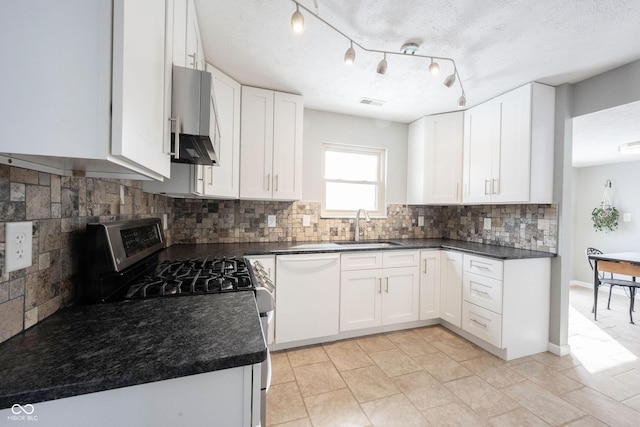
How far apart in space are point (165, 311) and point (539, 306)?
9.64 ft

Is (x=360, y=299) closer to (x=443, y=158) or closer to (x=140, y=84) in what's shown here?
(x=443, y=158)

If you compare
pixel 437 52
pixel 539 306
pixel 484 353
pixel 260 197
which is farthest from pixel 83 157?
pixel 539 306

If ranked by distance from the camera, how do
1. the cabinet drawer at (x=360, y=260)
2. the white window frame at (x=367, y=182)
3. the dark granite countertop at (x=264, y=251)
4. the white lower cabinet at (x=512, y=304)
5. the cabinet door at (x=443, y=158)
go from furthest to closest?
the white window frame at (x=367, y=182), the cabinet door at (x=443, y=158), the cabinet drawer at (x=360, y=260), the white lower cabinet at (x=512, y=304), the dark granite countertop at (x=264, y=251)

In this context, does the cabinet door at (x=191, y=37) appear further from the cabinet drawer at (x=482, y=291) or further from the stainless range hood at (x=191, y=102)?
the cabinet drawer at (x=482, y=291)

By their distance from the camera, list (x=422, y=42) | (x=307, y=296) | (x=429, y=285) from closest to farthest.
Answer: (x=422, y=42)
(x=307, y=296)
(x=429, y=285)

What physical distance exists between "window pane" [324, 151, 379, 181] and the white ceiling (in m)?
0.82

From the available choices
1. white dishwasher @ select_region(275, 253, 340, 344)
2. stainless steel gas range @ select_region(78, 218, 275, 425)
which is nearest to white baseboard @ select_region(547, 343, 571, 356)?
white dishwasher @ select_region(275, 253, 340, 344)

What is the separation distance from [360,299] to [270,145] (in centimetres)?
172

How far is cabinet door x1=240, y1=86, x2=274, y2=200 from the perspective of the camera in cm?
241

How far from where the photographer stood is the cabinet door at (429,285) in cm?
277

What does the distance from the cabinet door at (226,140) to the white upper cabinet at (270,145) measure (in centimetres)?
8

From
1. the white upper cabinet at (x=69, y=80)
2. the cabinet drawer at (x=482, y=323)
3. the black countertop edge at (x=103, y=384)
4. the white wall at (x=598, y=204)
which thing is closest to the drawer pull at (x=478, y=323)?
the cabinet drawer at (x=482, y=323)

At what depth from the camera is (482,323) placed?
2387 mm

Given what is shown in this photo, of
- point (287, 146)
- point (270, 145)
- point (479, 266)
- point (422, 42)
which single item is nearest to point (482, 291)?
point (479, 266)
